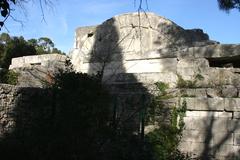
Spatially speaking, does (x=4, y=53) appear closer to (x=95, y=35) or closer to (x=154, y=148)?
(x=95, y=35)

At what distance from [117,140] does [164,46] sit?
5.23 m

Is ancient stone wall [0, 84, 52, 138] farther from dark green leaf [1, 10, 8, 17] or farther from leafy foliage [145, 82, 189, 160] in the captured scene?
dark green leaf [1, 10, 8, 17]

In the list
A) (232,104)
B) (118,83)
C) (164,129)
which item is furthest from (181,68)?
(232,104)

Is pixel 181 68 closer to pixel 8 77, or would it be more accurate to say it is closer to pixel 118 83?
pixel 118 83

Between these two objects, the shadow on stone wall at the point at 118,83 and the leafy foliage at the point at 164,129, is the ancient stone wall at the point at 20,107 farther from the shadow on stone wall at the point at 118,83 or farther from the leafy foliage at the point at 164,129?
the leafy foliage at the point at 164,129

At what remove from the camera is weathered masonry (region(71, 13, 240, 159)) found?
8.05m

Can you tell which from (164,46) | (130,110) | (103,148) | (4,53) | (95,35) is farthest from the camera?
(4,53)

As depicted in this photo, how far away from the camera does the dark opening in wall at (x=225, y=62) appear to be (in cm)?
1001

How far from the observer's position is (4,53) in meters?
25.5

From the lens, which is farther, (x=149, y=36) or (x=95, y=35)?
(x=95, y=35)

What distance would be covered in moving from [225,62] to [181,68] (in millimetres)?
1338

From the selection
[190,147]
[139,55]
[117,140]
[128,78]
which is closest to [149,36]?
[139,55]

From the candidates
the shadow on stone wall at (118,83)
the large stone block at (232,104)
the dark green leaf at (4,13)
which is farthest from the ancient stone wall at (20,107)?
the large stone block at (232,104)

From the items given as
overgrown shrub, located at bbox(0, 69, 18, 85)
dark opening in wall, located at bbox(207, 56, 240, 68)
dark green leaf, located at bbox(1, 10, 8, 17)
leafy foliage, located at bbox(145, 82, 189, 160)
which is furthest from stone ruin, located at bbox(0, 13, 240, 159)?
dark green leaf, located at bbox(1, 10, 8, 17)
